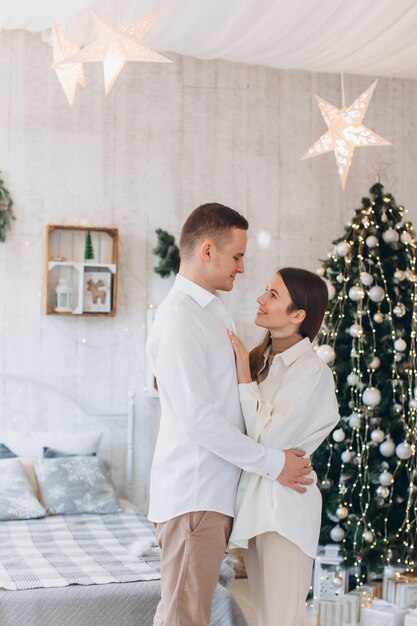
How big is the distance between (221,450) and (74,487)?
2.66 meters

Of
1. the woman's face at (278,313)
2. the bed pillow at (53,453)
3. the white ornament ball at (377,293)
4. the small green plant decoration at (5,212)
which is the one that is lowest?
the bed pillow at (53,453)

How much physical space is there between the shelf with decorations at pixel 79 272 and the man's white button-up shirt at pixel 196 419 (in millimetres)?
2923

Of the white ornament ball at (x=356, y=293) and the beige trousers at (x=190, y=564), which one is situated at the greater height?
the white ornament ball at (x=356, y=293)

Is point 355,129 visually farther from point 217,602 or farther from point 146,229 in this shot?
point 217,602

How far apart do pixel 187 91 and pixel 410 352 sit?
229 cm

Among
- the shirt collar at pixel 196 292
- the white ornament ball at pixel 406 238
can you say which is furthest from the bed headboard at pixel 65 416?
the shirt collar at pixel 196 292

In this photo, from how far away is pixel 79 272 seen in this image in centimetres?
534

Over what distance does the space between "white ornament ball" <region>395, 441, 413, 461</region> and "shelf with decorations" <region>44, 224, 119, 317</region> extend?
6.35ft

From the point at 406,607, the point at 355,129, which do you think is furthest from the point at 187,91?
the point at 406,607

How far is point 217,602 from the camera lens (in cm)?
342

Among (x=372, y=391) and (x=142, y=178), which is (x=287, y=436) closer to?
(x=372, y=391)

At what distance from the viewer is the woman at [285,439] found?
2383 mm

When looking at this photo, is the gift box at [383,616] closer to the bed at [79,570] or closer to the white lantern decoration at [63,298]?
the bed at [79,570]

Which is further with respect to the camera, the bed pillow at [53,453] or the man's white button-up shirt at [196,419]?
the bed pillow at [53,453]
